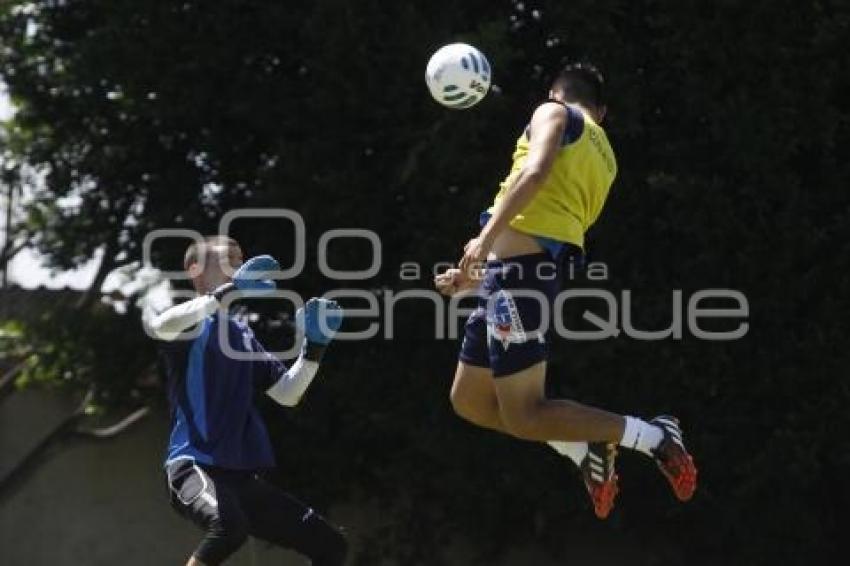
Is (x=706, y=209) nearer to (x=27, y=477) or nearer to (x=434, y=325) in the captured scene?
(x=434, y=325)

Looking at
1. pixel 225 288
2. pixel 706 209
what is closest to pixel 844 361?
pixel 706 209

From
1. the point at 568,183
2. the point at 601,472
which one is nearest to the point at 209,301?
the point at 568,183

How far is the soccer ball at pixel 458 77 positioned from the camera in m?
5.55

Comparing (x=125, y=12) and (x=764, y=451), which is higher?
(x=125, y=12)

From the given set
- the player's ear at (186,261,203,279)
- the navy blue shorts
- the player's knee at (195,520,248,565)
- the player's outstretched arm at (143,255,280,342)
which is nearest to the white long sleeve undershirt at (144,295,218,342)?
the player's outstretched arm at (143,255,280,342)

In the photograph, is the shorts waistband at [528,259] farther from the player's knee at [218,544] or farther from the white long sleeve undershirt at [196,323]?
the player's knee at [218,544]

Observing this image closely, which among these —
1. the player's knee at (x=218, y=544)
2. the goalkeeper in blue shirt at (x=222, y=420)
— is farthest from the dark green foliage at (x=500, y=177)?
the player's knee at (x=218, y=544)

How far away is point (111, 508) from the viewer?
1030cm

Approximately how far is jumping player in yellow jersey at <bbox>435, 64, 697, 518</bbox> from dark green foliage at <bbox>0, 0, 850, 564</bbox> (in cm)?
270

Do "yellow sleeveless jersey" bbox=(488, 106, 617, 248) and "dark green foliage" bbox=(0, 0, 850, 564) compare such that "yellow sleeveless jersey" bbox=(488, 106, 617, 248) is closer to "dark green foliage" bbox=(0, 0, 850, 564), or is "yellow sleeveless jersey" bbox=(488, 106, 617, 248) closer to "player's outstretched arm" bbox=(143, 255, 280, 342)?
"player's outstretched arm" bbox=(143, 255, 280, 342)

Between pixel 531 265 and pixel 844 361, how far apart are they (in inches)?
132

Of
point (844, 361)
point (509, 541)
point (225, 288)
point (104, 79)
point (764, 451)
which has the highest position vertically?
point (104, 79)

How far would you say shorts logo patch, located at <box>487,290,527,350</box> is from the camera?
5305 millimetres

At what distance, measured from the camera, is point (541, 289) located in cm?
540
